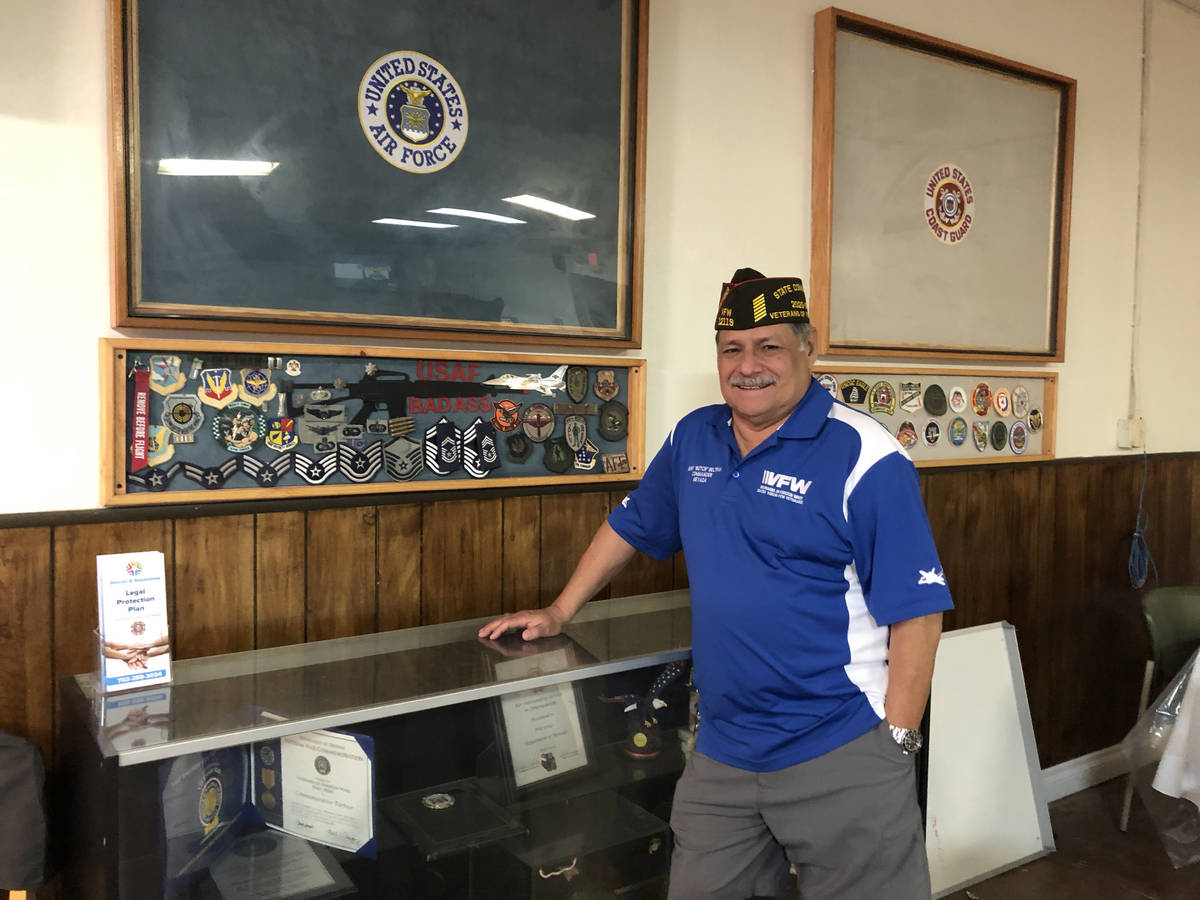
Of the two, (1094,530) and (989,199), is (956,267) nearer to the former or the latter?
(989,199)

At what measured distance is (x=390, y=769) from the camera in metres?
1.64

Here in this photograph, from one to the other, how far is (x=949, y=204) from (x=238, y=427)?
2.21 meters

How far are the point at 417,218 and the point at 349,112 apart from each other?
9.4 inches

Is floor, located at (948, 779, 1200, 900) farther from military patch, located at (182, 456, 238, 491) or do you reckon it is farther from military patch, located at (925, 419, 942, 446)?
military patch, located at (182, 456, 238, 491)

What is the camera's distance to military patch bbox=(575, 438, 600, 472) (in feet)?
7.58

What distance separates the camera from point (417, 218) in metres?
2.03

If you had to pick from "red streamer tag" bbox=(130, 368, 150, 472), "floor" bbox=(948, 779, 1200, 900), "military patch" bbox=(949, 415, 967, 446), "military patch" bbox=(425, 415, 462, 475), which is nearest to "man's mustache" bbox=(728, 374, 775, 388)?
"military patch" bbox=(425, 415, 462, 475)

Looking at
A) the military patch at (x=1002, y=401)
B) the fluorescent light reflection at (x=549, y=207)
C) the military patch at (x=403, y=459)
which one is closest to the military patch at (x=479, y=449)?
the military patch at (x=403, y=459)

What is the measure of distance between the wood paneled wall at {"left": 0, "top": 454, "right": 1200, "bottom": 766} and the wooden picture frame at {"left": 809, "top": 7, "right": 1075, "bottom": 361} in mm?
491

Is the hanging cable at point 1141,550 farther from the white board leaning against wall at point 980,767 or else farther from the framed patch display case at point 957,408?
the white board leaning against wall at point 980,767

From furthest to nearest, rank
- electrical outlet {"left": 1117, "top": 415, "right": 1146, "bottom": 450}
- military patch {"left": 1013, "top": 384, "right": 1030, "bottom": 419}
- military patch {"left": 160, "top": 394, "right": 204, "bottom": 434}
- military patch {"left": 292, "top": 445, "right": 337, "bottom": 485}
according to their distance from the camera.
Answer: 1. electrical outlet {"left": 1117, "top": 415, "right": 1146, "bottom": 450}
2. military patch {"left": 1013, "top": 384, "right": 1030, "bottom": 419}
3. military patch {"left": 292, "top": 445, "right": 337, "bottom": 485}
4. military patch {"left": 160, "top": 394, "right": 204, "bottom": 434}

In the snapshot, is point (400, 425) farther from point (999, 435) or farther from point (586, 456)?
point (999, 435)

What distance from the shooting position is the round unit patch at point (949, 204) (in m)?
2.96

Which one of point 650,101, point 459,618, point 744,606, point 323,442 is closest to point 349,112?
point 323,442
